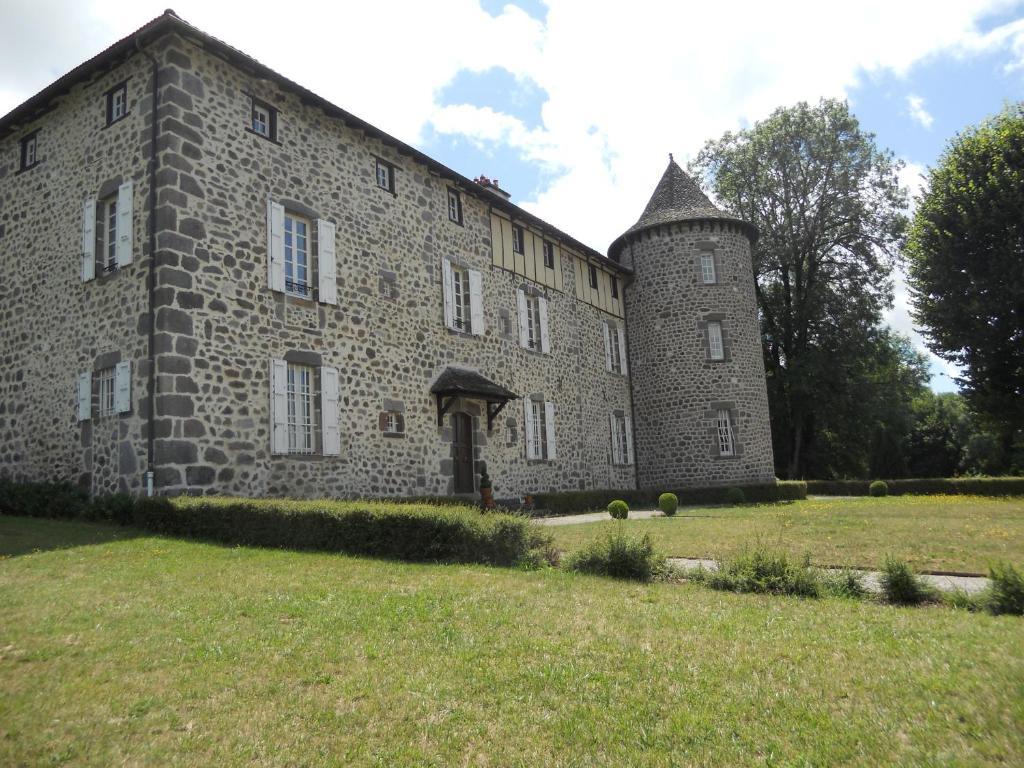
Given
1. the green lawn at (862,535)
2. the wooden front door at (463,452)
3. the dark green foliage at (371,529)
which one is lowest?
the green lawn at (862,535)

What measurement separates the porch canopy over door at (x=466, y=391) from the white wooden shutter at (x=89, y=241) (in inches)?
278

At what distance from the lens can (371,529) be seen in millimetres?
8438

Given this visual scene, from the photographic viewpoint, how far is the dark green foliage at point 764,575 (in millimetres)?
6672

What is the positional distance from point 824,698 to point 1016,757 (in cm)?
91

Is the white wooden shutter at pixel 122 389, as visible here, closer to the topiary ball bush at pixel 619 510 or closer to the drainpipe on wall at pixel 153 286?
the drainpipe on wall at pixel 153 286

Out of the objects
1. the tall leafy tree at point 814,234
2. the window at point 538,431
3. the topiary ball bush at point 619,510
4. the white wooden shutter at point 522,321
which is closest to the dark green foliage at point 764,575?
the topiary ball bush at point 619,510

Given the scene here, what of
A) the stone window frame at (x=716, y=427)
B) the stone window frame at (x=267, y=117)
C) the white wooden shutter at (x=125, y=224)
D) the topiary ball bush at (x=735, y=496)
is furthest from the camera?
the stone window frame at (x=716, y=427)

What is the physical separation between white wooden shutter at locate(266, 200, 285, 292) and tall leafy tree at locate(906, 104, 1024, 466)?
18.6 metres

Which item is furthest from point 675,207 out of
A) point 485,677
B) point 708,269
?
point 485,677

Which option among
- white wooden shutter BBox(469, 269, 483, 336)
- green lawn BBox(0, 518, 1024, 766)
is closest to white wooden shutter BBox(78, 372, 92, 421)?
green lawn BBox(0, 518, 1024, 766)

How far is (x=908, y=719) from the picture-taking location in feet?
11.3

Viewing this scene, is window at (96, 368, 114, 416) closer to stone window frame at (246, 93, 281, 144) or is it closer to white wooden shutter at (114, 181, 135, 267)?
white wooden shutter at (114, 181, 135, 267)

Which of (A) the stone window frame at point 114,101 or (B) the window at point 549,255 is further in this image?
(B) the window at point 549,255

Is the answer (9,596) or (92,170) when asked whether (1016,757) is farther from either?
(92,170)
